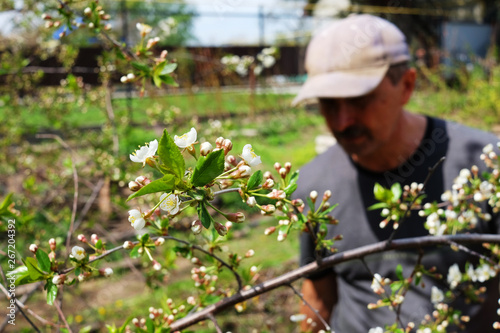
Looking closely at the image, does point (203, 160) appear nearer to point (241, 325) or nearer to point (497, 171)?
point (497, 171)

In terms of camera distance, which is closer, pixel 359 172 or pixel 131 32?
pixel 359 172

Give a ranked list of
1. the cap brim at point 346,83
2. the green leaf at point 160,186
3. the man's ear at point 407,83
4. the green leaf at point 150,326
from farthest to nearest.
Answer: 1. the man's ear at point 407,83
2. the cap brim at point 346,83
3. the green leaf at point 150,326
4. the green leaf at point 160,186

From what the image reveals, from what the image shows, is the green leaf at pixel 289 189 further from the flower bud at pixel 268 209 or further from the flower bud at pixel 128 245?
the flower bud at pixel 128 245

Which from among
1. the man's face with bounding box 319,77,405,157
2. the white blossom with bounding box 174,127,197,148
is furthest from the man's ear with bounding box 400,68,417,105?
the white blossom with bounding box 174,127,197,148

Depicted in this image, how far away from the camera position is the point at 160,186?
0.53 meters

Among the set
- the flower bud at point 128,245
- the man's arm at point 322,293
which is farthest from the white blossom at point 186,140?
the man's arm at point 322,293

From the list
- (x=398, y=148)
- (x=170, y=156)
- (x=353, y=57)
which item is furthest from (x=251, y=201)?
(x=398, y=148)

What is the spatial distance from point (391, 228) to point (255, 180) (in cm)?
133

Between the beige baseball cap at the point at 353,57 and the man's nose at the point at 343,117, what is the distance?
9 centimetres

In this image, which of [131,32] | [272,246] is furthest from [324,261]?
[131,32]

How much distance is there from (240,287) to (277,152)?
565cm

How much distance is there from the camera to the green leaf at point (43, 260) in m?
0.75

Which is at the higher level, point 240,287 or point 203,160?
point 203,160

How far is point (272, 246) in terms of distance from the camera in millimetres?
4059
